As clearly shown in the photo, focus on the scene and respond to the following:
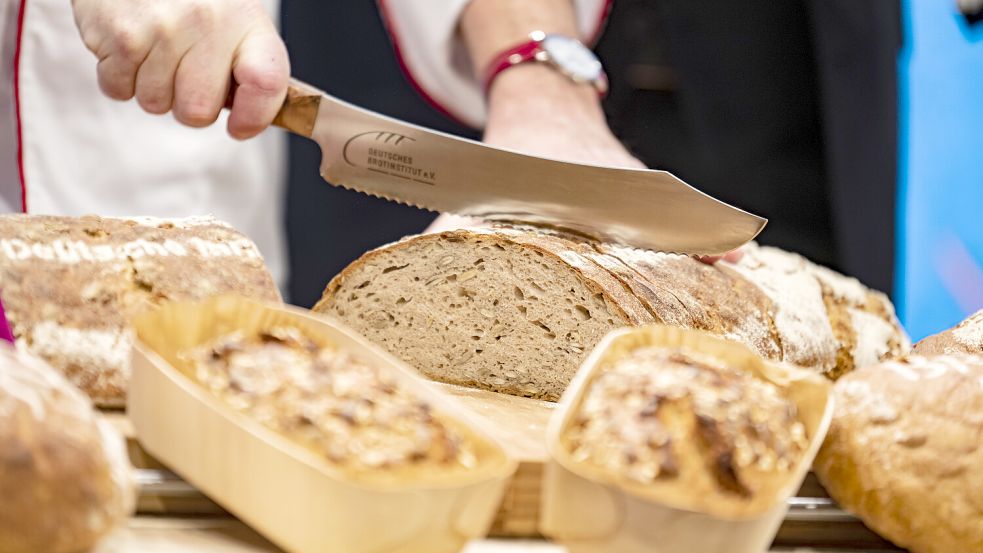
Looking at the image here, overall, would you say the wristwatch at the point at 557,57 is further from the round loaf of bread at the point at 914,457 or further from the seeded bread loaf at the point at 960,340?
the round loaf of bread at the point at 914,457

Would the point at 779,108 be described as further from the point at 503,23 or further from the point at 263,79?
the point at 263,79

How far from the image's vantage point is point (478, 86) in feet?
10.5

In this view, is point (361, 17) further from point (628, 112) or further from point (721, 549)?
point (721, 549)

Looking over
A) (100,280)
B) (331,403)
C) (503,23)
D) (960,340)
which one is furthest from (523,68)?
(331,403)

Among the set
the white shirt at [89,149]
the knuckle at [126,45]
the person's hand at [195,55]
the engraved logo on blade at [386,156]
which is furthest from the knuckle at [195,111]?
the white shirt at [89,149]

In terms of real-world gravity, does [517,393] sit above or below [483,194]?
below

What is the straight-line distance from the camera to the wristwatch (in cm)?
286

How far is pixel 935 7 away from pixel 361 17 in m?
2.45

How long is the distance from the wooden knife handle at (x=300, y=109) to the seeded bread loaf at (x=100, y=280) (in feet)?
1.44

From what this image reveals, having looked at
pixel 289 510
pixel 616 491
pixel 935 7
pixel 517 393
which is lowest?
pixel 517 393

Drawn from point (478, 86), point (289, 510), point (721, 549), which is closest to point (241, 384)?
point (289, 510)

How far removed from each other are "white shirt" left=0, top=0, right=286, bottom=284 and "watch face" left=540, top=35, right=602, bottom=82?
830 mm

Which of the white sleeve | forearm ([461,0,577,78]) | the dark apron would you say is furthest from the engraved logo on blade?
the dark apron

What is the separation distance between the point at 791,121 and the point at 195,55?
129 inches
